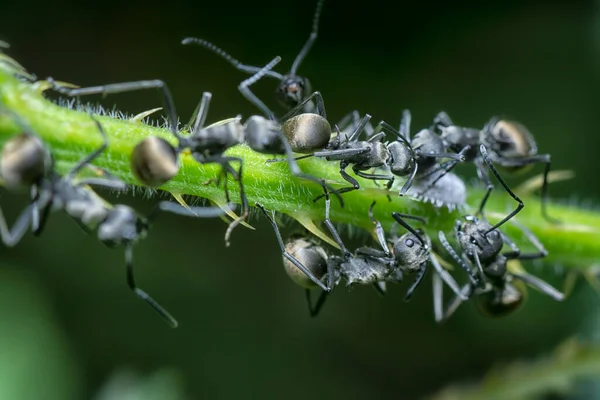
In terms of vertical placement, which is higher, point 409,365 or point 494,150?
point 494,150

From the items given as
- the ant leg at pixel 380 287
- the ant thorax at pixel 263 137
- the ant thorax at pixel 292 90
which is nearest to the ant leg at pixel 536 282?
the ant leg at pixel 380 287

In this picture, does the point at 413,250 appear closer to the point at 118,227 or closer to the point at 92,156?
the point at 118,227

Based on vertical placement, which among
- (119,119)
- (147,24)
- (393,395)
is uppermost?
(119,119)

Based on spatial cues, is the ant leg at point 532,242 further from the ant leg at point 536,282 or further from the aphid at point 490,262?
the ant leg at point 536,282

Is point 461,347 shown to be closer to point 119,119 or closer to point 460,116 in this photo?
point 460,116

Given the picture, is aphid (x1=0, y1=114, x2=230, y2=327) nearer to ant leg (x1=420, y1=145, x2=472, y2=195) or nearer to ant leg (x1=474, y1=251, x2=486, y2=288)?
ant leg (x1=420, y1=145, x2=472, y2=195)

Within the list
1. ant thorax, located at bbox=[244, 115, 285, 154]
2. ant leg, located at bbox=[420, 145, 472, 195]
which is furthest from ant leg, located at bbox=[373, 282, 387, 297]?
ant thorax, located at bbox=[244, 115, 285, 154]

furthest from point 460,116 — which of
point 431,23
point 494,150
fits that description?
point 494,150
